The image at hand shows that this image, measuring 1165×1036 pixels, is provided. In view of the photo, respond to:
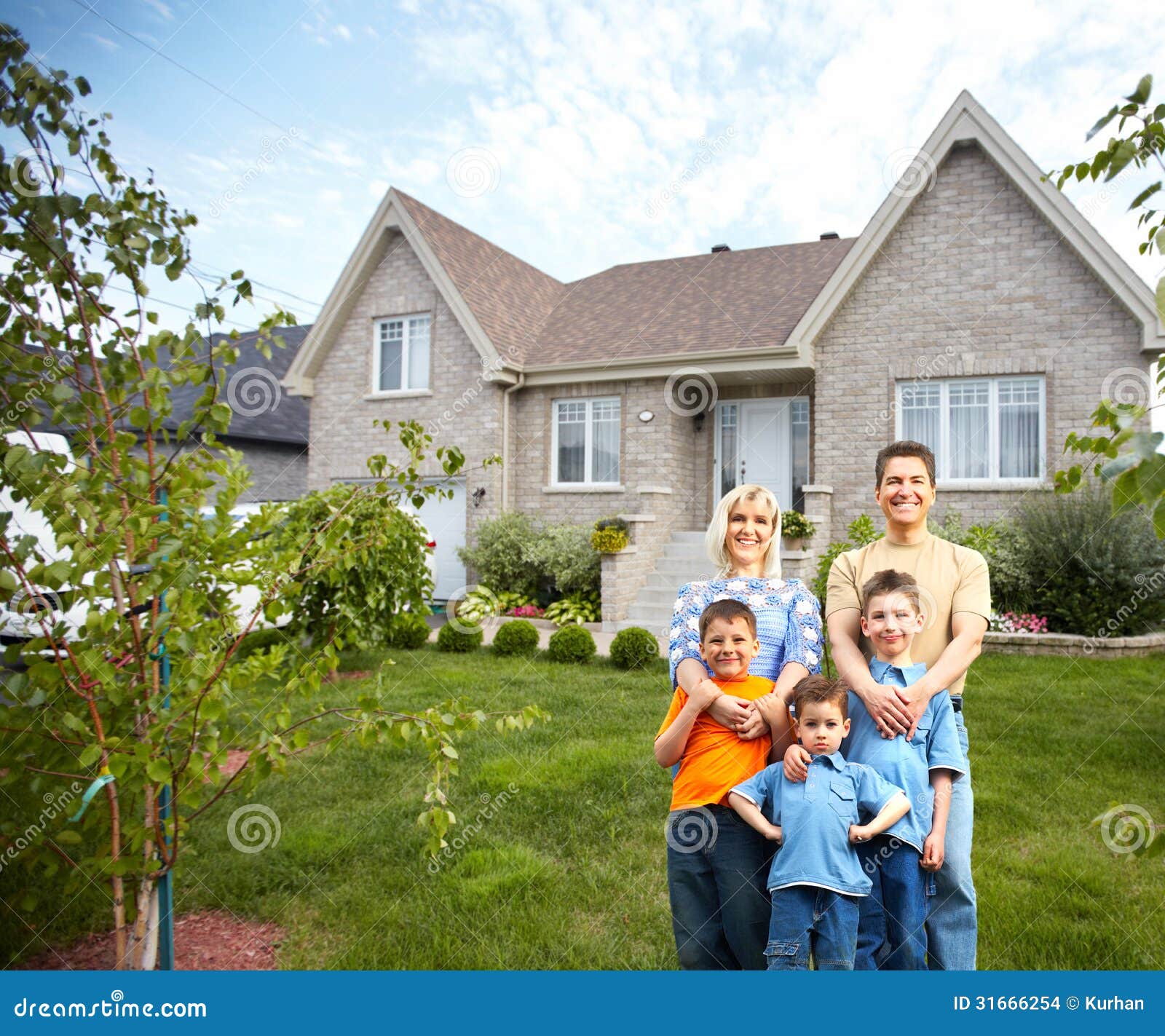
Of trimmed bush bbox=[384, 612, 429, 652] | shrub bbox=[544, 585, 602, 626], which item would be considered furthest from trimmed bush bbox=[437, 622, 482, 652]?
shrub bbox=[544, 585, 602, 626]

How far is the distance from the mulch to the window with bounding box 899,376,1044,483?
9.38 m

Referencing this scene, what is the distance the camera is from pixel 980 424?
10266 mm

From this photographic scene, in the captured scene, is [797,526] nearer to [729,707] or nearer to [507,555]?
[507,555]

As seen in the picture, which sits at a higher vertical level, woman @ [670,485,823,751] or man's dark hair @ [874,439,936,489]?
man's dark hair @ [874,439,936,489]

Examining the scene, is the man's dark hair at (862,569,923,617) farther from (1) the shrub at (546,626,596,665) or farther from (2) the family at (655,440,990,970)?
(1) the shrub at (546,626,596,665)

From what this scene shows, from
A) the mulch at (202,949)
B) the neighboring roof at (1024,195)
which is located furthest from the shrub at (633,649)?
the neighboring roof at (1024,195)

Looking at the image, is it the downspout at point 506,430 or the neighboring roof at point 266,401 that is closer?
the downspout at point 506,430

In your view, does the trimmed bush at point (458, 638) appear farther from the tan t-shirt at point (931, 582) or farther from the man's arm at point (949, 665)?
the man's arm at point (949, 665)

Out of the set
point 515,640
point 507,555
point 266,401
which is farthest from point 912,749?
point 266,401

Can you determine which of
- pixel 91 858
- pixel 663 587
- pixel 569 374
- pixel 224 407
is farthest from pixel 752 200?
pixel 569 374

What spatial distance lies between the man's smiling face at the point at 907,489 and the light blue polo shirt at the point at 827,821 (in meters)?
0.70

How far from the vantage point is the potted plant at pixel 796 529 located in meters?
10.0

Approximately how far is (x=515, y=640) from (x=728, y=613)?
21.0 feet

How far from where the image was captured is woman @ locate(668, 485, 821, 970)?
201 cm
